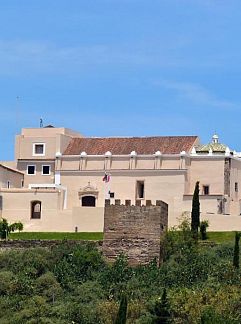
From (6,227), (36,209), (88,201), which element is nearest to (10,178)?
(36,209)

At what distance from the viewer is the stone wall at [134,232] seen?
68688 mm

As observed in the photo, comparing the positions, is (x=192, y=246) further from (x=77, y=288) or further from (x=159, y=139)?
(x=159, y=139)

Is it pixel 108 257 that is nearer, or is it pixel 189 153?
pixel 108 257

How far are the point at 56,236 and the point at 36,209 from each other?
4.95 metres

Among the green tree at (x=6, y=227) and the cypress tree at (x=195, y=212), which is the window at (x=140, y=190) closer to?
the green tree at (x=6, y=227)

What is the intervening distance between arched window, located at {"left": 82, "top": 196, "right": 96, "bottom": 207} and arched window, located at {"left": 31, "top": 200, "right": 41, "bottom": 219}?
135 inches

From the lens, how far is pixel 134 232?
69125 mm

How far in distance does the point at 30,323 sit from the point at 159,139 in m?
Result: 27.2

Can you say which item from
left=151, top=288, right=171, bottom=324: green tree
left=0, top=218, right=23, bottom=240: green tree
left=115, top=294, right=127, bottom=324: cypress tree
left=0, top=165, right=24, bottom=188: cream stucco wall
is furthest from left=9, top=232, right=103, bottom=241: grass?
left=115, top=294, right=127, bottom=324: cypress tree

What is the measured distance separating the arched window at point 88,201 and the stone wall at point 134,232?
13465 mm

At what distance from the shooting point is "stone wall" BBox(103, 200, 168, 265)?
68688 mm

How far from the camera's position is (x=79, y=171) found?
84062mm

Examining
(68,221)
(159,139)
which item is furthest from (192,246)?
(159,139)

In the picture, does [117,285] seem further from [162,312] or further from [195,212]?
[195,212]
